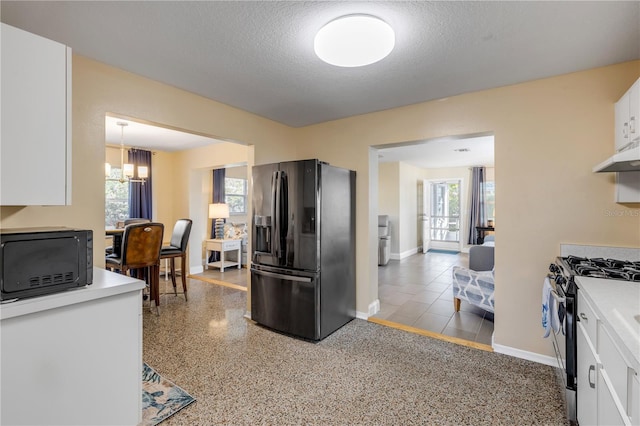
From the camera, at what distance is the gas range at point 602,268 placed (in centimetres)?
168

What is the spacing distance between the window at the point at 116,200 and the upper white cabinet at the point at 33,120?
4.64 m

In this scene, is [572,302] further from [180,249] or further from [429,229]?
[429,229]

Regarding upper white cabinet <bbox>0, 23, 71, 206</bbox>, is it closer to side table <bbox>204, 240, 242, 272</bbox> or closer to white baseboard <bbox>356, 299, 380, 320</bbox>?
white baseboard <bbox>356, 299, 380, 320</bbox>

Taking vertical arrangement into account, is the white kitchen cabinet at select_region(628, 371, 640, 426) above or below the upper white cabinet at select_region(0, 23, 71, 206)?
below

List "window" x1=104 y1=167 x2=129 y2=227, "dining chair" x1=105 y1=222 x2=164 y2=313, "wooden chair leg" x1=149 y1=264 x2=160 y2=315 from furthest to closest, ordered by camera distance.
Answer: "window" x1=104 y1=167 x2=129 y2=227 → "wooden chair leg" x1=149 y1=264 x2=160 y2=315 → "dining chair" x1=105 y1=222 x2=164 y2=313

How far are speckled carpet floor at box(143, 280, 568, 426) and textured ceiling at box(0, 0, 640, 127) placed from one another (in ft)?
7.96

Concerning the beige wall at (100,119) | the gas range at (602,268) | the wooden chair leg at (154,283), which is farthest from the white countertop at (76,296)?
the gas range at (602,268)

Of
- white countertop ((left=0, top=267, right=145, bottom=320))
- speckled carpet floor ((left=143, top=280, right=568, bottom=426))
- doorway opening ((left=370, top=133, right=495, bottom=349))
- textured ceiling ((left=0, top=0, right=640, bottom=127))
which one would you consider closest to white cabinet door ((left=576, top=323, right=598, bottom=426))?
speckled carpet floor ((left=143, top=280, right=568, bottom=426))

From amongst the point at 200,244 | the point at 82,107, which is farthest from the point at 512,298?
the point at 200,244

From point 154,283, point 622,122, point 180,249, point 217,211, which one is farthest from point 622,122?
point 217,211

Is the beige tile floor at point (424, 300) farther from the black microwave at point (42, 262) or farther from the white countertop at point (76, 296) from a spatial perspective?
the black microwave at point (42, 262)

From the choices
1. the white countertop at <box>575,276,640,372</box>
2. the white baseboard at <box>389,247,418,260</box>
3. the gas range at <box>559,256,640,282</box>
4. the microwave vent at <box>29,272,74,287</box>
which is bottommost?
the white baseboard at <box>389,247,418,260</box>

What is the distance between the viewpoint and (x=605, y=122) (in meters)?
2.24

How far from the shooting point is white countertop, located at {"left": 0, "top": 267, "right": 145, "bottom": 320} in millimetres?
1161
